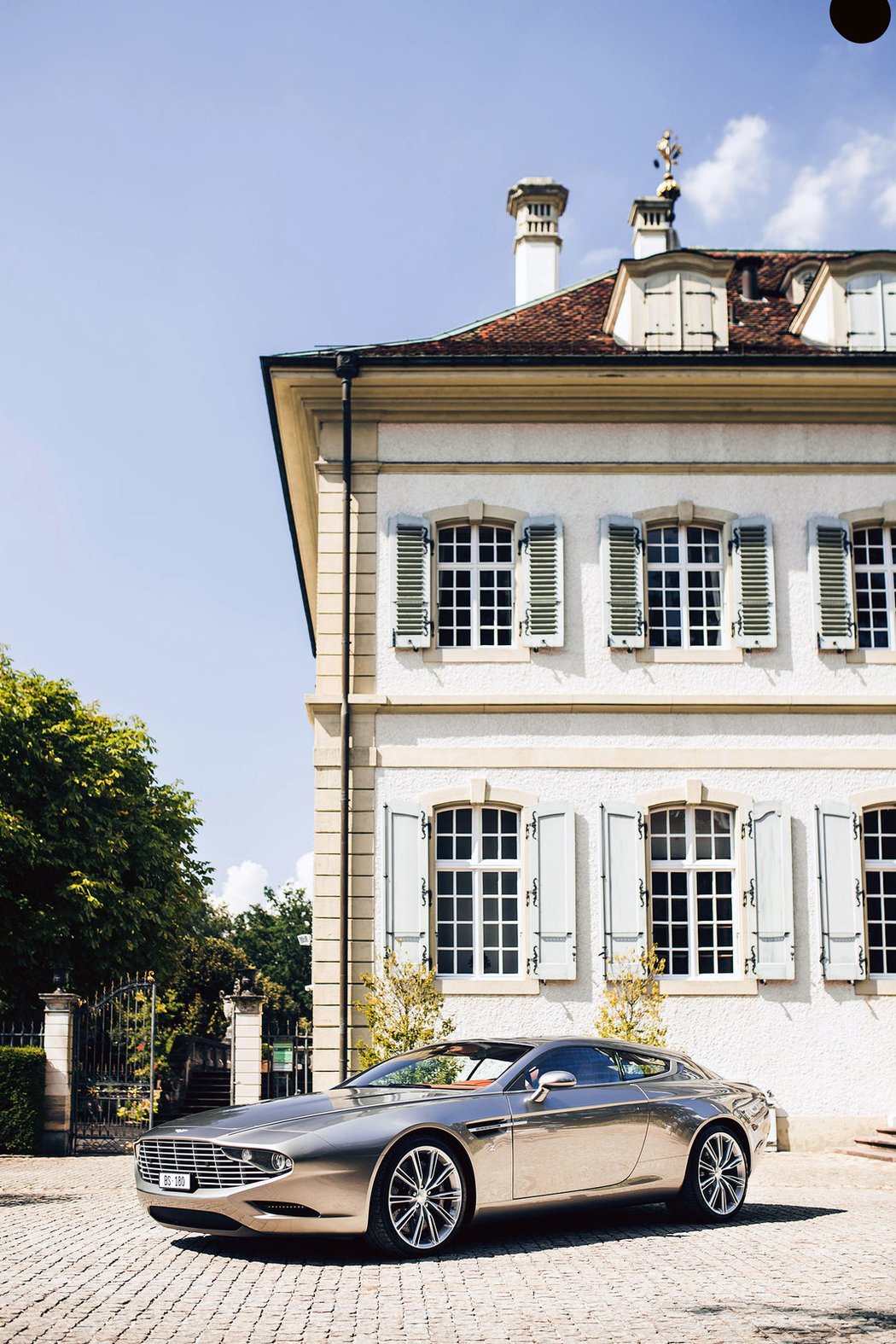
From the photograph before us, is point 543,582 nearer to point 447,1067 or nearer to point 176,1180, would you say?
point 447,1067

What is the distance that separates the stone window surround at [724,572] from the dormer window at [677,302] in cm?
222

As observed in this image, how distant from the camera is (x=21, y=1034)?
18.2 metres

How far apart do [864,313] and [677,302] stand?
8.02 ft

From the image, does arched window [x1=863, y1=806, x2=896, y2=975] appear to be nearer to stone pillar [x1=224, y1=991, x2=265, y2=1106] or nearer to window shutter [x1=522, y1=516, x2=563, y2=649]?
window shutter [x1=522, y1=516, x2=563, y2=649]

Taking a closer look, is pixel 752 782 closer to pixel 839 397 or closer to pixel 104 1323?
pixel 839 397

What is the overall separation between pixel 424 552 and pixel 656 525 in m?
2.91

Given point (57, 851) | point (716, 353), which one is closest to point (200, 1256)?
point (716, 353)

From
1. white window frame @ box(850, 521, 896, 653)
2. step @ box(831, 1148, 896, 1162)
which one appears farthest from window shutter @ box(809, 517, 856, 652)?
step @ box(831, 1148, 896, 1162)

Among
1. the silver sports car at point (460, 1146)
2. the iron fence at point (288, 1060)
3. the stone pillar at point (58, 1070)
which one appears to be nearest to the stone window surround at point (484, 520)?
the iron fence at point (288, 1060)

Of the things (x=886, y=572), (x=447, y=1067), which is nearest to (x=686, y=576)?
(x=886, y=572)

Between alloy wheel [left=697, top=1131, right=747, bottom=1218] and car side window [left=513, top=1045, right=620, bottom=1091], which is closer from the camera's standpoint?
car side window [left=513, top=1045, right=620, bottom=1091]

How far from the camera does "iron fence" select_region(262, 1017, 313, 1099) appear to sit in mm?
17391

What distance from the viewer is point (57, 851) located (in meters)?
34.5

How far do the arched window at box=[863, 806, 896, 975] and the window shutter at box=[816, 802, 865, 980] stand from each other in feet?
0.96
